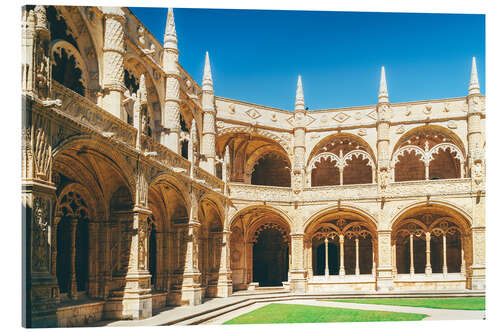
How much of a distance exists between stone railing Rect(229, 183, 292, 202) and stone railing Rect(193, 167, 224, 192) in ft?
3.95

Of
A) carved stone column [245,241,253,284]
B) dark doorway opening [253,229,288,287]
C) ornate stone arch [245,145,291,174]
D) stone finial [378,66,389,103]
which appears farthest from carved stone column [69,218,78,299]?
stone finial [378,66,389,103]

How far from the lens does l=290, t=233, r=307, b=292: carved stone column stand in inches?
1070

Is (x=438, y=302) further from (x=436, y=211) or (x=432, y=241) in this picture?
(x=432, y=241)

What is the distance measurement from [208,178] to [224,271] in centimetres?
440

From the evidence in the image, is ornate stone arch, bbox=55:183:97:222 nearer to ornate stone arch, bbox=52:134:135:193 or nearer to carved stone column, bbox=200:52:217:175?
ornate stone arch, bbox=52:134:135:193

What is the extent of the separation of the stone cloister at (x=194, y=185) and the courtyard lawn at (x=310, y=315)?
9.36 ft

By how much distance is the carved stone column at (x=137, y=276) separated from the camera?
1501cm

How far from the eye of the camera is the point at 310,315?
18188 mm

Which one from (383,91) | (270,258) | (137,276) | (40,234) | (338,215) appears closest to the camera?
(40,234)

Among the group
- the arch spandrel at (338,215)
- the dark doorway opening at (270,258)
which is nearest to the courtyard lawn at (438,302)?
the arch spandrel at (338,215)

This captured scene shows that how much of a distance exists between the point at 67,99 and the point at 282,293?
17.1 metres

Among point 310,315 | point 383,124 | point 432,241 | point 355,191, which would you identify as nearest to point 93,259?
point 310,315

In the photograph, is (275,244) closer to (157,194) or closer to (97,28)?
(157,194)

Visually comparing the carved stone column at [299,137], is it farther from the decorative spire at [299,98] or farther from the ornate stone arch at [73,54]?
the ornate stone arch at [73,54]
